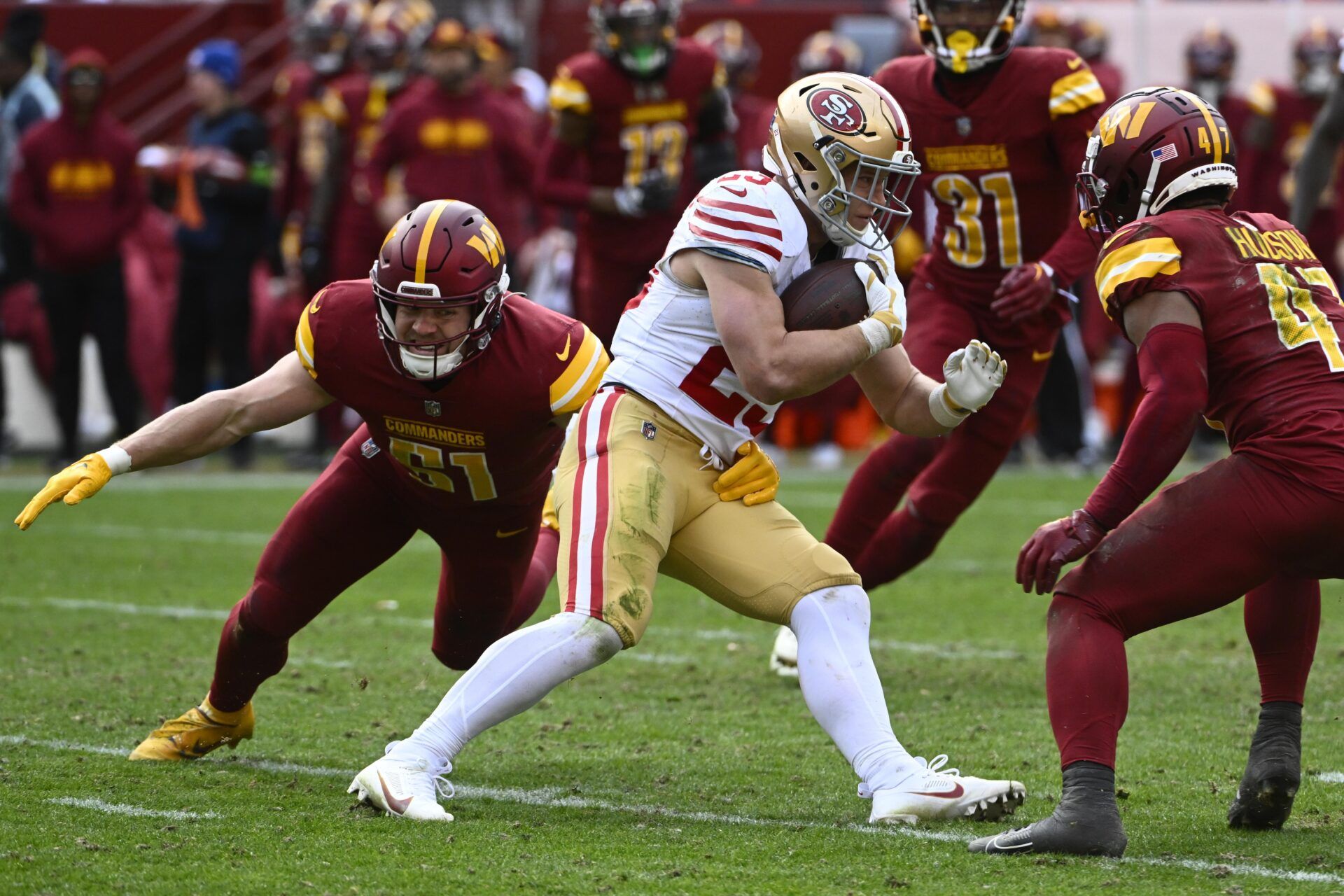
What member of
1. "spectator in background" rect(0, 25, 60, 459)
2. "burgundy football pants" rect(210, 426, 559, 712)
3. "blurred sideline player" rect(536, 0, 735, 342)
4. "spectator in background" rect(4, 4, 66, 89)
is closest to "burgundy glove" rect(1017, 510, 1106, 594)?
"burgundy football pants" rect(210, 426, 559, 712)

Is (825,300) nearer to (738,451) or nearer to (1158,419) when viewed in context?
(738,451)

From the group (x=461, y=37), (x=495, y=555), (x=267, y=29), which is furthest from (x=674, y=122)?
(x=267, y=29)

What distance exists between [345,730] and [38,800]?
0.99 metres

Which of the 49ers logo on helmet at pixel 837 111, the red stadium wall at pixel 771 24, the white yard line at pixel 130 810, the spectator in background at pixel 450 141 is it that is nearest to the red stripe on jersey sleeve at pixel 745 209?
the 49ers logo on helmet at pixel 837 111

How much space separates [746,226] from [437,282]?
2.19 feet

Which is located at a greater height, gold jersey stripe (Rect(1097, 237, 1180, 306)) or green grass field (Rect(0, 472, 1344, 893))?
gold jersey stripe (Rect(1097, 237, 1180, 306))

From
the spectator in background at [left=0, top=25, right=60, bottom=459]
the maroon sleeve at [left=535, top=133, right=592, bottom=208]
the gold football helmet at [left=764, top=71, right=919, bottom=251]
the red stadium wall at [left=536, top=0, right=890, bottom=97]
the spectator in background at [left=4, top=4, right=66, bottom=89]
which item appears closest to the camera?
the gold football helmet at [left=764, top=71, right=919, bottom=251]

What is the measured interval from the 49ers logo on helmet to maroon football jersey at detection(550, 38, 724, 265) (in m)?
4.27

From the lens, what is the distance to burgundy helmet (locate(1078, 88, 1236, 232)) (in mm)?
3699

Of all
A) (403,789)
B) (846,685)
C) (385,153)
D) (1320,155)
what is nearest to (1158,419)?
(846,685)

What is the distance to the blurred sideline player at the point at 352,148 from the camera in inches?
423

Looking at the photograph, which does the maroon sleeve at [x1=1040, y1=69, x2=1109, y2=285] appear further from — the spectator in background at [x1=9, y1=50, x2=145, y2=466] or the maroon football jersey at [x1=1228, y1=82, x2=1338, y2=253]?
the spectator in background at [x1=9, y1=50, x2=145, y2=466]

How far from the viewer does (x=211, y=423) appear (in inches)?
159

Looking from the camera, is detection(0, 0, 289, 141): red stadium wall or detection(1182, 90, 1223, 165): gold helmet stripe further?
detection(0, 0, 289, 141): red stadium wall
